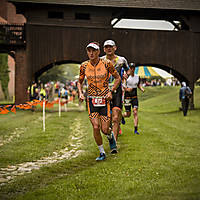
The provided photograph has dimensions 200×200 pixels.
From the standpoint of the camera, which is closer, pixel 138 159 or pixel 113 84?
pixel 138 159

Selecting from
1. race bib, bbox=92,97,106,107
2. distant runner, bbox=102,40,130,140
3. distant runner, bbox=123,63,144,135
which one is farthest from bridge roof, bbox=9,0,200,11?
race bib, bbox=92,97,106,107

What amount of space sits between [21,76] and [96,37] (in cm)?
652

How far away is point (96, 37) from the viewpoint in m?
24.8

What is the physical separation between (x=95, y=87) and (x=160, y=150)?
2366 millimetres

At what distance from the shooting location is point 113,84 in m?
7.77

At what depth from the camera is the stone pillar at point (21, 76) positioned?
24.8m

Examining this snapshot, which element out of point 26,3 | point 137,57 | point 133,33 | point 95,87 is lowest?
point 95,87

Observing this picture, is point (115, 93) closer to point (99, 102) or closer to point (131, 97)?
point (99, 102)

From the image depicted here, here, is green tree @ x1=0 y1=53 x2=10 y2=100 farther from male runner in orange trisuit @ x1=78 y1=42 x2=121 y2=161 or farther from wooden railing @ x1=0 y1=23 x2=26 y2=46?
male runner in orange trisuit @ x1=78 y1=42 x2=121 y2=161

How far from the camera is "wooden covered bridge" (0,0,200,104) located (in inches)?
963

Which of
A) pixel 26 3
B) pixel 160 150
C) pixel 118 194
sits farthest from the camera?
pixel 26 3

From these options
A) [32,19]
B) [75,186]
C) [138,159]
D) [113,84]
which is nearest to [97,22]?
[32,19]

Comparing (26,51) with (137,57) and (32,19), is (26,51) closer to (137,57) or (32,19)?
(32,19)

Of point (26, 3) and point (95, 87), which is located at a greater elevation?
point (26, 3)
